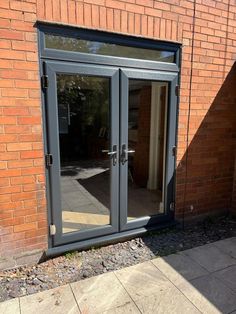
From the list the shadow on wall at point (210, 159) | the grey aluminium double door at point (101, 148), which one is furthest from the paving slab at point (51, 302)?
the shadow on wall at point (210, 159)

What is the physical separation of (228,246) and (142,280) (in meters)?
1.27

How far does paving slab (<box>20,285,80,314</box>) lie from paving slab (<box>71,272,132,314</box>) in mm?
62

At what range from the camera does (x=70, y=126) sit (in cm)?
282

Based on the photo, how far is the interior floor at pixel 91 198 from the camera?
9.74 ft

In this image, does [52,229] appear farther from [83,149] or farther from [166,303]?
[166,303]

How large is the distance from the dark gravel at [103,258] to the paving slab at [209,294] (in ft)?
1.78

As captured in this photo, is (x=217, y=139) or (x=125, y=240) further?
(x=217, y=139)

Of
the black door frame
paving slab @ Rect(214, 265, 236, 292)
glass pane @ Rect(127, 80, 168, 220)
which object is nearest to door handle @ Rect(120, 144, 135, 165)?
glass pane @ Rect(127, 80, 168, 220)

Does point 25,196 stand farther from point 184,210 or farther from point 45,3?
point 184,210

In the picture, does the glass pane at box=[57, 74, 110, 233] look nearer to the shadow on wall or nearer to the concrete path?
the concrete path

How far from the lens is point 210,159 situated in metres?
3.56

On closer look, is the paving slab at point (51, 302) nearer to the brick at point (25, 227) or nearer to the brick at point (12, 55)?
the brick at point (25, 227)

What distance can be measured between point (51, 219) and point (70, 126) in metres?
1.02

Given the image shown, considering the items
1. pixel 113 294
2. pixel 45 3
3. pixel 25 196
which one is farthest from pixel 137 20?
pixel 113 294
